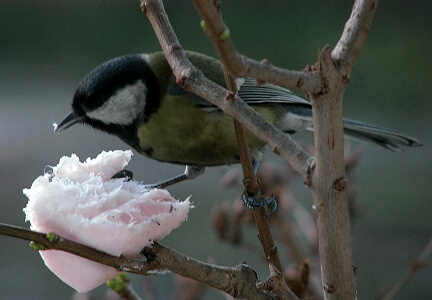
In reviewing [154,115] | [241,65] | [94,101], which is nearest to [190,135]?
[154,115]

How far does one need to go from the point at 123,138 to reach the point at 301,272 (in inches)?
20.1

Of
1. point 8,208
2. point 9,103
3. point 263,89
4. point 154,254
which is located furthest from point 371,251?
point 9,103

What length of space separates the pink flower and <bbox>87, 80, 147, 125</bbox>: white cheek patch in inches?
17.4

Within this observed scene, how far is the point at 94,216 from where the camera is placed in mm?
547

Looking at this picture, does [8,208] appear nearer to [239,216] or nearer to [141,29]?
[141,29]

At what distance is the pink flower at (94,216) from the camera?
0.53 metres

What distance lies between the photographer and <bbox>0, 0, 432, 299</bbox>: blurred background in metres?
2.24

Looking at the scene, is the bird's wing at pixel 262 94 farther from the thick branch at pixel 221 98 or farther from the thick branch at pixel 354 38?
the thick branch at pixel 354 38

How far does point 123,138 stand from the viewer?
111 cm

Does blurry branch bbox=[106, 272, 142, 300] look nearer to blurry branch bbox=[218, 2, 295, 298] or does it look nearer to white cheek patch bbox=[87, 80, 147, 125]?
blurry branch bbox=[218, 2, 295, 298]

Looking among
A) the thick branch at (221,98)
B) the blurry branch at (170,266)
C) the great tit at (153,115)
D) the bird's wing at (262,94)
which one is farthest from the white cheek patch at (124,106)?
the blurry branch at (170,266)

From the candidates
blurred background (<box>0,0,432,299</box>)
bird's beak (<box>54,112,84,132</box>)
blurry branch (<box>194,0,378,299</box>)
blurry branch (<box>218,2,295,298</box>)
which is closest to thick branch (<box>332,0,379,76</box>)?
blurry branch (<box>194,0,378,299</box>)

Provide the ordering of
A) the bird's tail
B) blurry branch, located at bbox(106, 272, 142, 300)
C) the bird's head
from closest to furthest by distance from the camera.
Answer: blurry branch, located at bbox(106, 272, 142, 300) → the bird's head → the bird's tail

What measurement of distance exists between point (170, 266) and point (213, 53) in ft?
8.77
